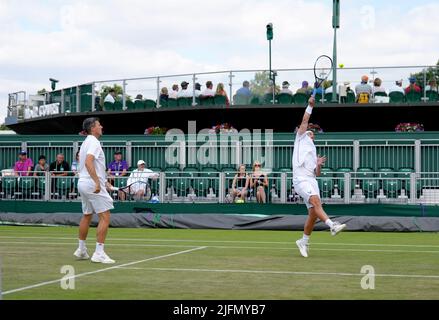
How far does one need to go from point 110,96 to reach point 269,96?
7529mm

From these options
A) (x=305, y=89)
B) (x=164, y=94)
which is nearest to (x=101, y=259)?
(x=305, y=89)

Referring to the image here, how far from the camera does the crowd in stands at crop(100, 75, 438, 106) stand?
33.9m

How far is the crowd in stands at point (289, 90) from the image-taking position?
33.9m

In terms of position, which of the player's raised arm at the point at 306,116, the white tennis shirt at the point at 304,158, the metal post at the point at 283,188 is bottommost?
the metal post at the point at 283,188

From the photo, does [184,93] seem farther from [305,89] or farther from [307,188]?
[307,188]

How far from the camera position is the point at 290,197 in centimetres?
2369

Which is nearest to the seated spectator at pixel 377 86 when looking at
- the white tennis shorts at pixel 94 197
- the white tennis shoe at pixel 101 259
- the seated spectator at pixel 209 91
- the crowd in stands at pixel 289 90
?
the crowd in stands at pixel 289 90

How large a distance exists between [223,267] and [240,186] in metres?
12.1

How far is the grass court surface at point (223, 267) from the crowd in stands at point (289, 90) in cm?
1584

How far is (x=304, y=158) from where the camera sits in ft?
45.1

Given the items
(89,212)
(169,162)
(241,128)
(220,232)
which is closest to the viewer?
(89,212)

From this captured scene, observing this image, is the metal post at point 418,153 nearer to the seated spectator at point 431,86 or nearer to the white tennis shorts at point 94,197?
the seated spectator at point 431,86
